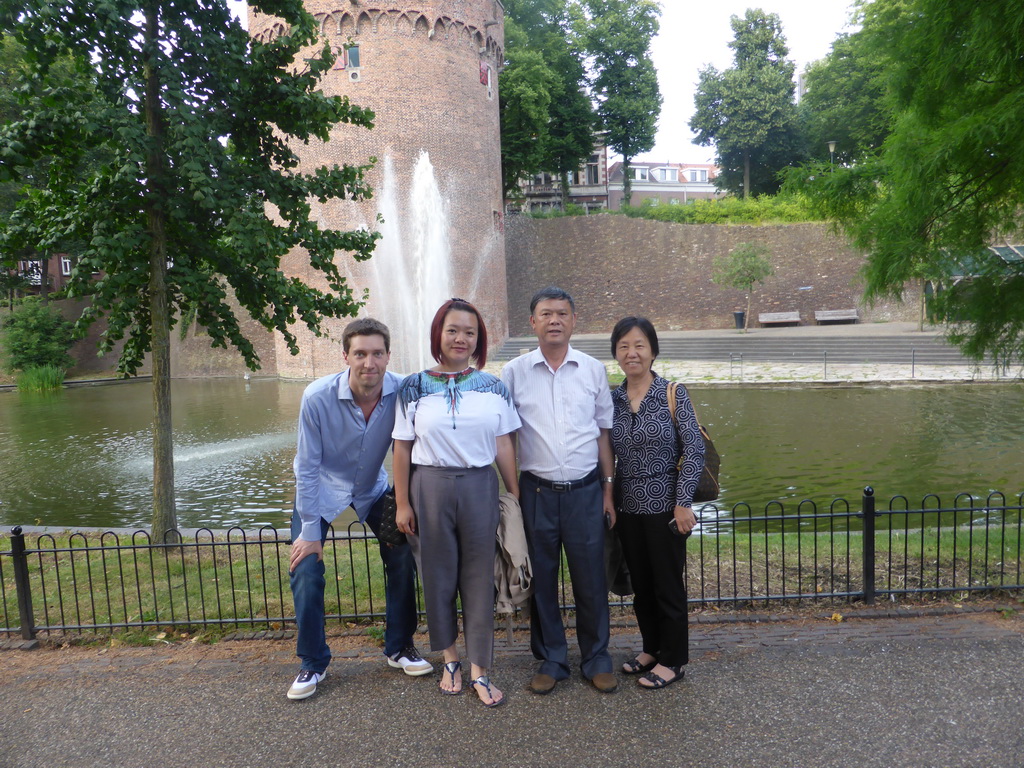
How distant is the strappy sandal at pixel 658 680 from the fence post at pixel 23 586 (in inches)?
144

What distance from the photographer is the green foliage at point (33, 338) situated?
92.0 ft

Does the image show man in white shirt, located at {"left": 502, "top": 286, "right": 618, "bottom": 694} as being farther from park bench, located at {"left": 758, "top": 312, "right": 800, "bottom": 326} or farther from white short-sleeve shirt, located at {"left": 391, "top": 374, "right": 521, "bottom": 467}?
park bench, located at {"left": 758, "top": 312, "right": 800, "bottom": 326}

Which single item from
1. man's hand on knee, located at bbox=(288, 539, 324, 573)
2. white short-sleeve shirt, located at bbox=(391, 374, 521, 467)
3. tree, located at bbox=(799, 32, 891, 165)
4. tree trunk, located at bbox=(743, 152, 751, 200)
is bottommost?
man's hand on knee, located at bbox=(288, 539, 324, 573)

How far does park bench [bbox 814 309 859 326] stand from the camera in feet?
102

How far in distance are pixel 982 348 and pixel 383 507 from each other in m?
5.23

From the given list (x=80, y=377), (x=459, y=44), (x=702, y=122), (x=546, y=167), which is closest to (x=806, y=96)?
(x=702, y=122)

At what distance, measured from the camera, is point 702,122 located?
40.7 meters

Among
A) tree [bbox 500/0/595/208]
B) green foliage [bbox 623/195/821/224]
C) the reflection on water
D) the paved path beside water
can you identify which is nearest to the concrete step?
green foliage [bbox 623/195/821/224]

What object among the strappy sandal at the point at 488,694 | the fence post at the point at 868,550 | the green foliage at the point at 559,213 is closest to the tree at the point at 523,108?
the green foliage at the point at 559,213

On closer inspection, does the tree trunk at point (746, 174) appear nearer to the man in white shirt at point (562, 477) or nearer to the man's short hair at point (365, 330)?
the man in white shirt at point (562, 477)

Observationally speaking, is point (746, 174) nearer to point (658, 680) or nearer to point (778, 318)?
point (778, 318)

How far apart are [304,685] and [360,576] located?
6.54 ft

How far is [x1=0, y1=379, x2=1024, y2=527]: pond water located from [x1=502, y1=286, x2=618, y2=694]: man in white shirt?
5018 mm

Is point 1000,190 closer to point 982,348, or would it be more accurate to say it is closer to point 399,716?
point 982,348
